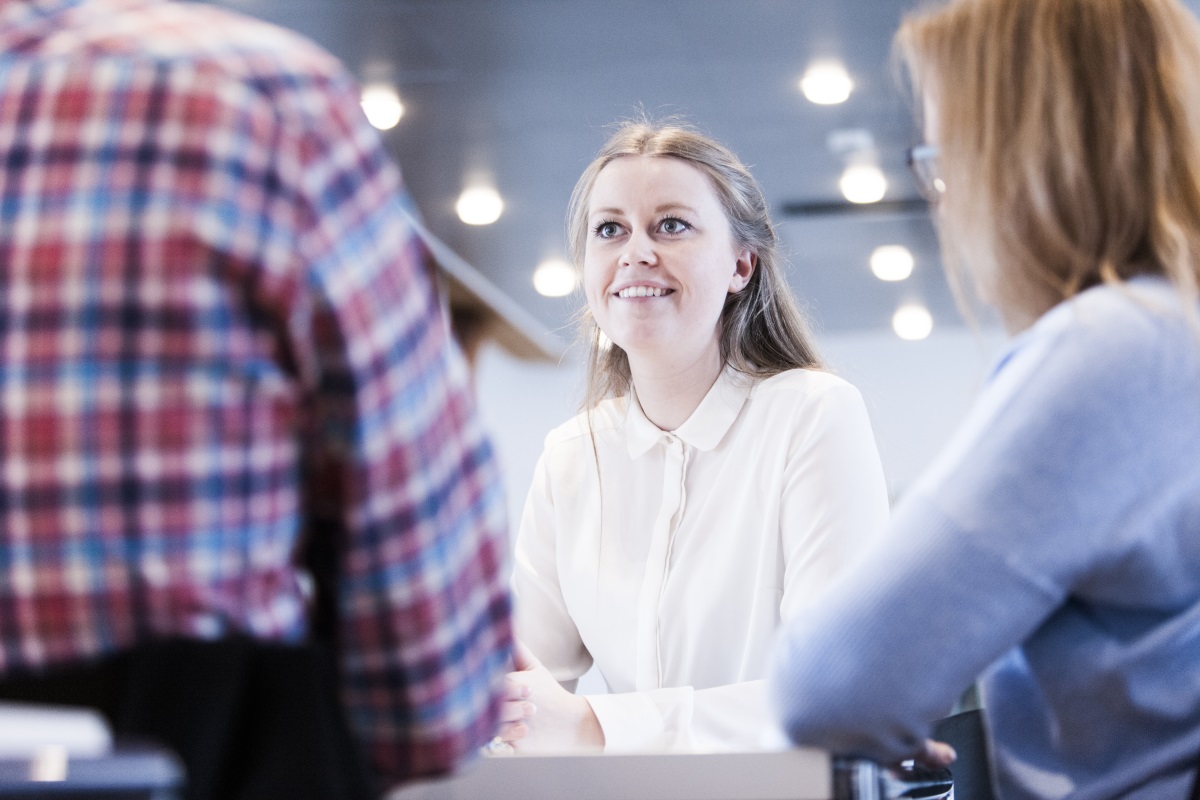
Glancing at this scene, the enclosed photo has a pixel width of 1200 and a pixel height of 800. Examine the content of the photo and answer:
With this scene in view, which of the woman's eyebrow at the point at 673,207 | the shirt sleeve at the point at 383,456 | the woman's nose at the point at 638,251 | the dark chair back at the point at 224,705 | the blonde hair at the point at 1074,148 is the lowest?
the dark chair back at the point at 224,705

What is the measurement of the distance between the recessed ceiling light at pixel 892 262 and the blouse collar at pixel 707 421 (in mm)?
4577

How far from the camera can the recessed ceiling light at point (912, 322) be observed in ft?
25.6

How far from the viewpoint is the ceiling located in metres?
3.88

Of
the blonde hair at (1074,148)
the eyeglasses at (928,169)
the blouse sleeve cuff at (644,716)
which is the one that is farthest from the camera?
the blouse sleeve cuff at (644,716)

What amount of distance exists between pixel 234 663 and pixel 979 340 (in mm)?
713

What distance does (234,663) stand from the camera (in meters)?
0.69

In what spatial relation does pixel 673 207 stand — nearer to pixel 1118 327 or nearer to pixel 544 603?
pixel 544 603

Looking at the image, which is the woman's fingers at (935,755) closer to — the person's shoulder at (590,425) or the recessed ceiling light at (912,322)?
the person's shoulder at (590,425)

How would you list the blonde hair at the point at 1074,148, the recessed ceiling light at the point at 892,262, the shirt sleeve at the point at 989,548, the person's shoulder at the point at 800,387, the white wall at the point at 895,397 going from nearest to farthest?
the shirt sleeve at the point at 989,548 < the blonde hair at the point at 1074,148 < the person's shoulder at the point at 800,387 < the recessed ceiling light at the point at 892,262 < the white wall at the point at 895,397

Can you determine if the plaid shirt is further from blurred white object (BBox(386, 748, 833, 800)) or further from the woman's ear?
the woman's ear

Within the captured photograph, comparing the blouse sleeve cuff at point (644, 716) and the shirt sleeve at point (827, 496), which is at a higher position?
the shirt sleeve at point (827, 496)

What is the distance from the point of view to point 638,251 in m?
2.01

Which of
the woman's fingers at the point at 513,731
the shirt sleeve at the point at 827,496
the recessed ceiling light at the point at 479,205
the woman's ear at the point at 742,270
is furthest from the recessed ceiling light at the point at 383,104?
the woman's fingers at the point at 513,731

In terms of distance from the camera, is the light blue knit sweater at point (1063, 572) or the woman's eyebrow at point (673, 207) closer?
the light blue knit sweater at point (1063, 572)
